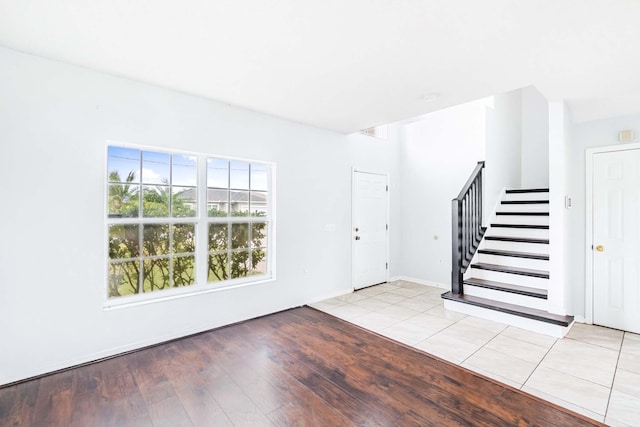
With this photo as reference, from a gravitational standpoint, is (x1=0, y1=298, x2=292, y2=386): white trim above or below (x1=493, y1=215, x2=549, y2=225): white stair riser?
below

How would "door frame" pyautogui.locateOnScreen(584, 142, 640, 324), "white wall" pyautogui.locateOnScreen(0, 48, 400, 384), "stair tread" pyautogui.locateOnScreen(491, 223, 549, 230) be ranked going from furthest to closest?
1. "stair tread" pyautogui.locateOnScreen(491, 223, 549, 230)
2. "door frame" pyautogui.locateOnScreen(584, 142, 640, 324)
3. "white wall" pyautogui.locateOnScreen(0, 48, 400, 384)

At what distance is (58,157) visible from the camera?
256 centimetres

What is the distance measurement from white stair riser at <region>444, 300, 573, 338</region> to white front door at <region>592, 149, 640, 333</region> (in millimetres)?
603

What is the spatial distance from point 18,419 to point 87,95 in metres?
2.49

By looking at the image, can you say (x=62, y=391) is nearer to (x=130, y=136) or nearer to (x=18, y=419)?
(x=18, y=419)

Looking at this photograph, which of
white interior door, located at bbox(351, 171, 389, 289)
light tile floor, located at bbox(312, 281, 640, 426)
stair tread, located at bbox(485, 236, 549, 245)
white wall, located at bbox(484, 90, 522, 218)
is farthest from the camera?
white interior door, located at bbox(351, 171, 389, 289)

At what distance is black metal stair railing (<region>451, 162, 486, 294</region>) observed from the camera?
4.18 metres

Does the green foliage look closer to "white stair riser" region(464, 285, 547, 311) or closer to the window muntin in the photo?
the window muntin

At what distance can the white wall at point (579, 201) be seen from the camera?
3678mm

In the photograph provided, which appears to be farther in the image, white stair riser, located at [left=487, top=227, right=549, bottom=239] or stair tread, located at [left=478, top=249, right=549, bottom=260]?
white stair riser, located at [left=487, top=227, right=549, bottom=239]

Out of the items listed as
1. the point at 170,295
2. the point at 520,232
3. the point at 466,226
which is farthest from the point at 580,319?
the point at 170,295

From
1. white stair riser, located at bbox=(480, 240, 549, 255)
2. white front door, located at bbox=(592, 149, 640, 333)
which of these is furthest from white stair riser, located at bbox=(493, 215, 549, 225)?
white front door, located at bbox=(592, 149, 640, 333)

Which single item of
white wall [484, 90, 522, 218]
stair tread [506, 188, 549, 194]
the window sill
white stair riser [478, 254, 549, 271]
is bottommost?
the window sill

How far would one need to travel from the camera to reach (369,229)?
5285mm
